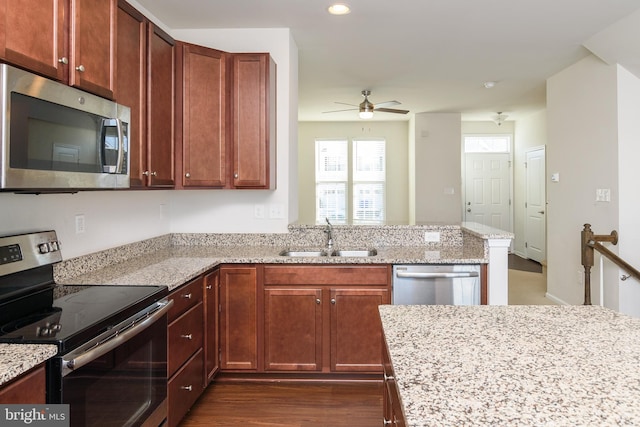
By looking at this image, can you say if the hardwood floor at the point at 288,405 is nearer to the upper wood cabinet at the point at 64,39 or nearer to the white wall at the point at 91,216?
the white wall at the point at 91,216

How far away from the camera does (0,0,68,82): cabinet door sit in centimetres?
137

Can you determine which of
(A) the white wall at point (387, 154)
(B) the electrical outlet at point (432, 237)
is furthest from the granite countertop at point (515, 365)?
(A) the white wall at point (387, 154)

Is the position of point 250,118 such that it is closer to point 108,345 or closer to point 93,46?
point 93,46

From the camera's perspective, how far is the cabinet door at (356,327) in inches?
111

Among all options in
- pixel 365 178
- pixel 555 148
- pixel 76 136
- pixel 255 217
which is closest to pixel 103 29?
pixel 76 136

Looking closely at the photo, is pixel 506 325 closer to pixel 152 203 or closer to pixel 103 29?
pixel 103 29

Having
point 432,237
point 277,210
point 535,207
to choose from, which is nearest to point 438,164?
point 535,207

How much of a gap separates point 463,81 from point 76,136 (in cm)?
456

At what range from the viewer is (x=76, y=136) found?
1.67 meters

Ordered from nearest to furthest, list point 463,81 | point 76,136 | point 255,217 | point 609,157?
point 76,136
point 255,217
point 609,157
point 463,81

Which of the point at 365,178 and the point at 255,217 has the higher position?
the point at 365,178

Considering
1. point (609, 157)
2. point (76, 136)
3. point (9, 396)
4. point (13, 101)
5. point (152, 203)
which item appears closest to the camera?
point (9, 396)

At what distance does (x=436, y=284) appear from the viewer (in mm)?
2797

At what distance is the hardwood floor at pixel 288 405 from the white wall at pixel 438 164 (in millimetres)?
4898
